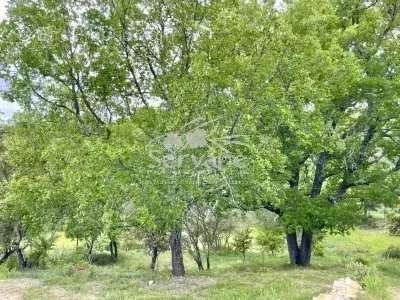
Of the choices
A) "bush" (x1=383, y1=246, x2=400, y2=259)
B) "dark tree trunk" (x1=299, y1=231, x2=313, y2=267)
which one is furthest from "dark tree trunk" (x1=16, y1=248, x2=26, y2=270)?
"bush" (x1=383, y1=246, x2=400, y2=259)

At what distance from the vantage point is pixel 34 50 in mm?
14289

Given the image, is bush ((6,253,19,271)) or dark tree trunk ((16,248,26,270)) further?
bush ((6,253,19,271))

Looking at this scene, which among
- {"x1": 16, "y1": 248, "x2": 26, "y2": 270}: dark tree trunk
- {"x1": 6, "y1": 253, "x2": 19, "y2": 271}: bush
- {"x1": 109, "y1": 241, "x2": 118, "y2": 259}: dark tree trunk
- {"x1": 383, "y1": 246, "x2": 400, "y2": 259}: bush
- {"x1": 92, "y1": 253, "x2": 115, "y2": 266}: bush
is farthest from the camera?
{"x1": 109, "y1": 241, "x2": 118, "y2": 259}: dark tree trunk

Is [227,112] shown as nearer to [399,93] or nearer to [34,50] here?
[34,50]

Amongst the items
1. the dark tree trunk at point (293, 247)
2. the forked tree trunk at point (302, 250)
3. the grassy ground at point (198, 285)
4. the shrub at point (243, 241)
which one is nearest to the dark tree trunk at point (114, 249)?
the shrub at point (243, 241)

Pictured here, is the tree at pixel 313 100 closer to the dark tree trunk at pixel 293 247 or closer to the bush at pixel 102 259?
the dark tree trunk at pixel 293 247

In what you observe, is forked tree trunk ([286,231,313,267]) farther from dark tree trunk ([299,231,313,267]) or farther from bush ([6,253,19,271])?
bush ([6,253,19,271])

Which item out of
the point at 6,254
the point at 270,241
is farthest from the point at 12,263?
the point at 270,241

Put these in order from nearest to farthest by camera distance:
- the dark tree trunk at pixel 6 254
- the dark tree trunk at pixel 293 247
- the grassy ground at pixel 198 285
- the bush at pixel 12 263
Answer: the grassy ground at pixel 198 285 → the dark tree trunk at pixel 293 247 → the dark tree trunk at pixel 6 254 → the bush at pixel 12 263

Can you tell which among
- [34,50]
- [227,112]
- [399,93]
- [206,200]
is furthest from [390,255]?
[34,50]

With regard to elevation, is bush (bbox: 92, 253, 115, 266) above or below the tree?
below

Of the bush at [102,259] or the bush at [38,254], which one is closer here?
the bush at [38,254]

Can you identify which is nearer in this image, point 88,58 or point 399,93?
point 88,58

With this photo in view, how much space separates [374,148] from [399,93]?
10.5ft
